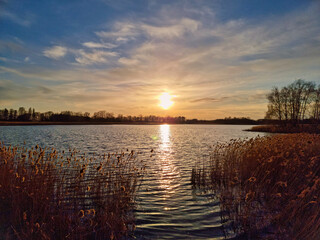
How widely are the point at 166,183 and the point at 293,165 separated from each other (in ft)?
18.7

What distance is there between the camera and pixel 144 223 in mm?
→ 6391

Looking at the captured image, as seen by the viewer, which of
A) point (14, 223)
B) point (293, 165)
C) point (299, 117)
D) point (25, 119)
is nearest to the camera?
point (14, 223)

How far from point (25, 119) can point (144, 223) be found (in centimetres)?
14762

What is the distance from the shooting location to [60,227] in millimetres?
5246

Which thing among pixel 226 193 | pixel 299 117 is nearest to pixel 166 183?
pixel 226 193

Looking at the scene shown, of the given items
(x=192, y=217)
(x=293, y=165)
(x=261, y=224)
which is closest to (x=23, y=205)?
(x=192, y=217)

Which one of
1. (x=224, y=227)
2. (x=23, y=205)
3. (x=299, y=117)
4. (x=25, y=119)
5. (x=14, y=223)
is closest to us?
(x=14, y=223)

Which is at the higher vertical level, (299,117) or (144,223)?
(299,117)

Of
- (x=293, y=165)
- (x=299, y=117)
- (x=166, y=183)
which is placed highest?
(x=299, y=117)

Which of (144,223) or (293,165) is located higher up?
(293,165)

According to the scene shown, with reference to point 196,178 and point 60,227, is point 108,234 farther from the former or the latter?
point 196,178

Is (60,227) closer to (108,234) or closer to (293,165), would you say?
(108,234)

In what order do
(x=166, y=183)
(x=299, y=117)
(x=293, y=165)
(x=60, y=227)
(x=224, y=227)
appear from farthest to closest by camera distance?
(x=299, y=117)
(x=166, y=183)
(x=293, y=165)
(x=224, y=227)
(x=60, y=227)

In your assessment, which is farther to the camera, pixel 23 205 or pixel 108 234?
pixel 23 205
